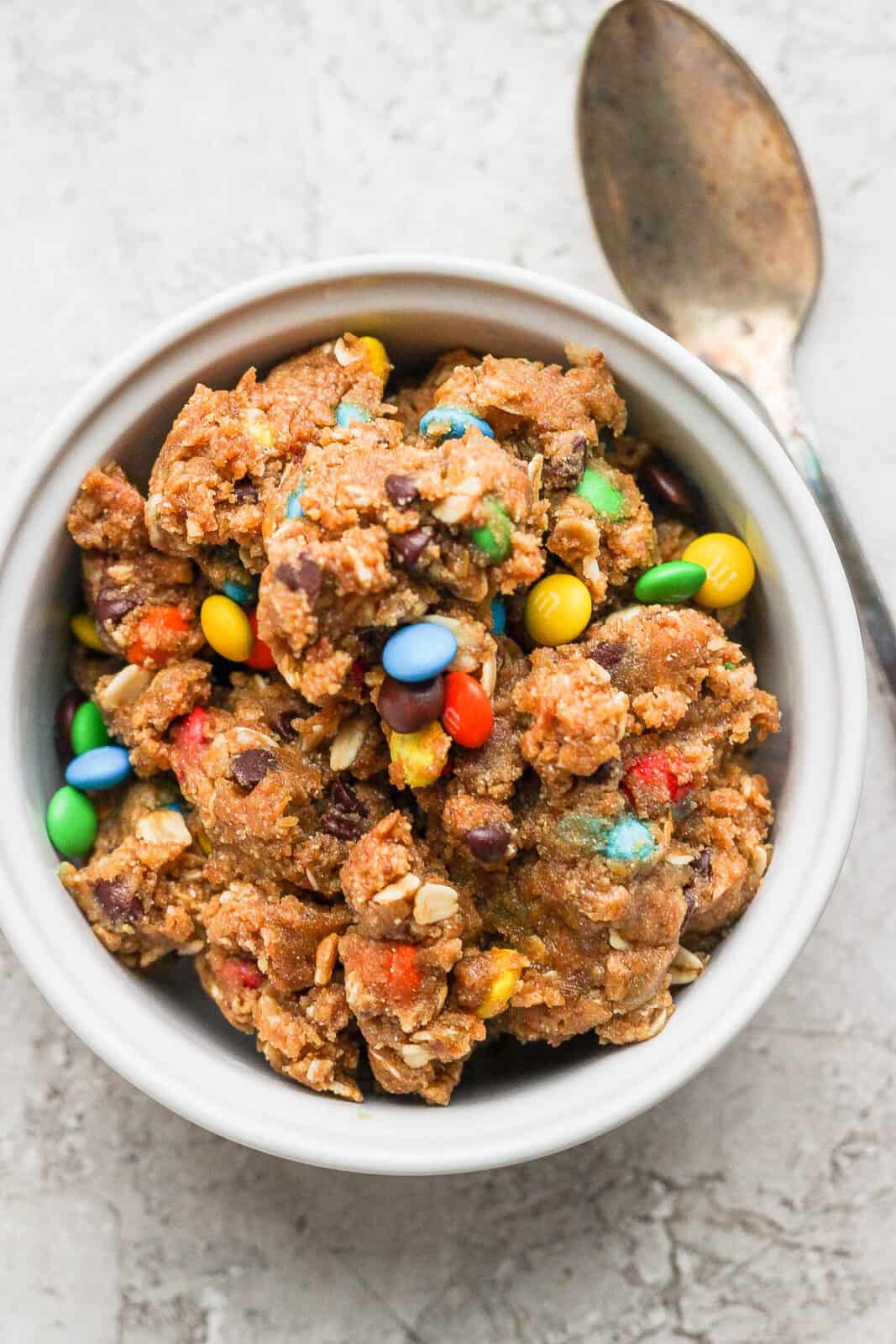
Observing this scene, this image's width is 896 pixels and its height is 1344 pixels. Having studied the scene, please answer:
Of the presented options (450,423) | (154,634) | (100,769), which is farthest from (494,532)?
(100,769)

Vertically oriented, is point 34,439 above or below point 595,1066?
above

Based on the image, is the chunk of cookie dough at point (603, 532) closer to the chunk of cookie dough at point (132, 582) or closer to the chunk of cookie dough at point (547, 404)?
the chunk of cookie dough at point (547, 404)

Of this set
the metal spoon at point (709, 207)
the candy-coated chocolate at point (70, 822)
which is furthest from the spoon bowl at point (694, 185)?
the candy-coated chocolate at point (70, 822)

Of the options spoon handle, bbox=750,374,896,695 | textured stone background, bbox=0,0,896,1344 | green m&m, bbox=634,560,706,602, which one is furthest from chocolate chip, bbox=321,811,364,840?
spoon handle, bbox=750,374,896,695

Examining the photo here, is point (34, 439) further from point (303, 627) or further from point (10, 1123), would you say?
point (10, 1123)

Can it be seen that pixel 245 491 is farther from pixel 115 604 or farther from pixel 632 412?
pixel 632 412

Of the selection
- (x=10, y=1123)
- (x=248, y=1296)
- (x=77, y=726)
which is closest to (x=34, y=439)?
(x=77, y=726)
